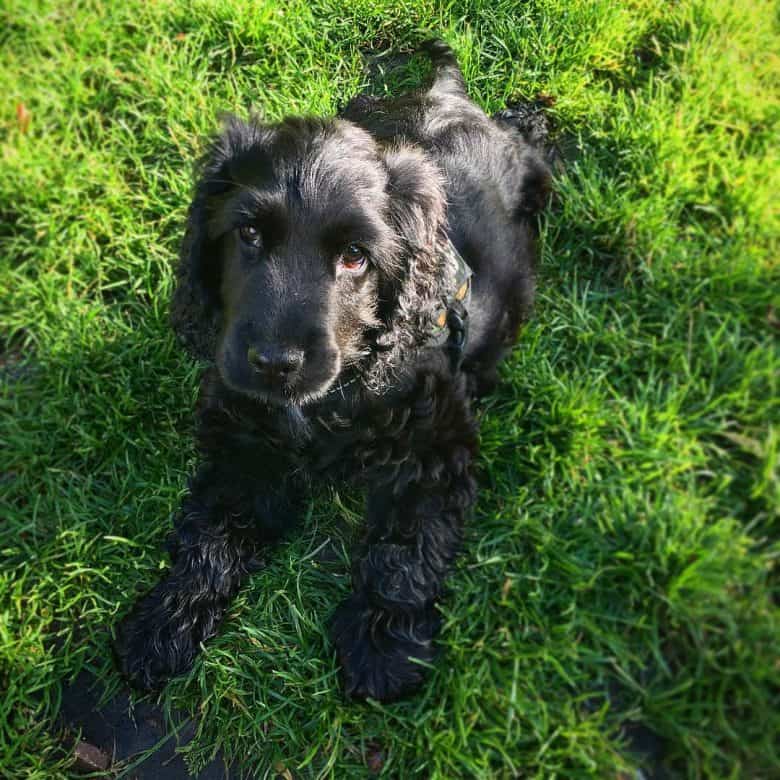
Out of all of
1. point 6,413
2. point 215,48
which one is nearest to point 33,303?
point 6,413

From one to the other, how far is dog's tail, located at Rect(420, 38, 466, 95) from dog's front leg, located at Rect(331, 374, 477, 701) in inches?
56.6

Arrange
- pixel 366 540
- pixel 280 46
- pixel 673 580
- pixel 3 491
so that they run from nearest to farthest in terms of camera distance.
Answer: pixel 673 580 → pixel 366 540 → pixel 3 491 → pixel 280 46

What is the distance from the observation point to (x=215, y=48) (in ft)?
12.1

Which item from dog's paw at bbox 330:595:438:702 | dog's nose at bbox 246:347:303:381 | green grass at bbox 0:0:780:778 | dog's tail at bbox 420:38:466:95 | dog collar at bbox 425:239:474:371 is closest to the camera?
dog's nose at bbox 246:347:303:381

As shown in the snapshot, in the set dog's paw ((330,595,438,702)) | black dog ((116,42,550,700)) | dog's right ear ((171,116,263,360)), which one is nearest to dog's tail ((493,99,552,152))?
black dog ((116,42,550,700))

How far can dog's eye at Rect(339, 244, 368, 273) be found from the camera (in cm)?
221

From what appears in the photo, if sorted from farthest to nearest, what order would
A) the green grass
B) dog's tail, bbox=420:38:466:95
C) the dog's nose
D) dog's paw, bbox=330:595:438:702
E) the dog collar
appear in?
dog's tail, bbox=420:38:466:95, the dog collar, dog's paw, bbox=330:595:438:702, the green grass, the dog's nose

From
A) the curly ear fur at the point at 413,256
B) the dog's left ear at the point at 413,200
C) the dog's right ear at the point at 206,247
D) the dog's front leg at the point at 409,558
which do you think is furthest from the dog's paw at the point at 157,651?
the dog's left ear at the point at 413,200

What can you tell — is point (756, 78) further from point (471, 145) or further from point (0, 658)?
point (0, 658)

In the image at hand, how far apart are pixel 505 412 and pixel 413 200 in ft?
2.85

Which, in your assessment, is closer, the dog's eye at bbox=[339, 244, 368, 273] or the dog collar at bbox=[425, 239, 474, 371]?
the dog's eye at bbox=[339, 244, 368, 273]

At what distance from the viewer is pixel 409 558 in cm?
240

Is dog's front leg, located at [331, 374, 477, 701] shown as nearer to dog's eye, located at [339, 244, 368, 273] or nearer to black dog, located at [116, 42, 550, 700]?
black dog, located at [116, 42, 550, 700]

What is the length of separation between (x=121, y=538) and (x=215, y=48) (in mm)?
2478
